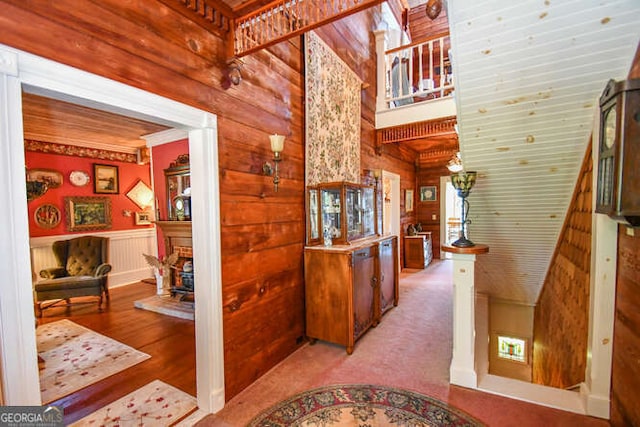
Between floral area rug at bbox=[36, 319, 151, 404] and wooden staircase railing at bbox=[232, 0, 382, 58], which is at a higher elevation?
wooden staircase railing at bbox=[232, 0, 382, 58]

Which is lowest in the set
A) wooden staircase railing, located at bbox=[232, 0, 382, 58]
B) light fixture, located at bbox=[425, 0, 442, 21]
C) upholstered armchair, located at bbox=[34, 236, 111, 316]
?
upholstered armchair, located at bbox=[34, 236, 111, 316]

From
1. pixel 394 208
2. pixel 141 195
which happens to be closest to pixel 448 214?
pixel 394 208

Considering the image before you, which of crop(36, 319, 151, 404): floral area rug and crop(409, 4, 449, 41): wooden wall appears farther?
crop(409, 4, 449, 41): wooden wall

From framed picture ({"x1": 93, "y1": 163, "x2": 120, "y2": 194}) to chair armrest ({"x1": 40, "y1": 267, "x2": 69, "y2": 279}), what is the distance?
143cm

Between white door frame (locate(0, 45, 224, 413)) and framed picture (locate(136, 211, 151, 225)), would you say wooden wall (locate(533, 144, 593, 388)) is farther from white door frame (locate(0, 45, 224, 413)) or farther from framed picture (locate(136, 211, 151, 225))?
framed picture (locate(136, 211, 151, 225))

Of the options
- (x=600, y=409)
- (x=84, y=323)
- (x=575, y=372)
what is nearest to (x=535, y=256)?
(x=575, y=372)

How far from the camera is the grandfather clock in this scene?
136cm

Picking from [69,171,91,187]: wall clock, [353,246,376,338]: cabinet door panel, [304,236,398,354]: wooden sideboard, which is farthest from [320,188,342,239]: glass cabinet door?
[69,171,91,187]: wall clock

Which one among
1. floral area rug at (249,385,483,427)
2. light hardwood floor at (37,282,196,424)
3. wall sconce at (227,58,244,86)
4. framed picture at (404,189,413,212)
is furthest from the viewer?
framed picture at (404,189,413,212)

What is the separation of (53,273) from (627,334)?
6.14 metres

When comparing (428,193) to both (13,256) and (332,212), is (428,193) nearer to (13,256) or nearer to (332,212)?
(332,212)

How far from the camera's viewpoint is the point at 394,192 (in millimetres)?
5656

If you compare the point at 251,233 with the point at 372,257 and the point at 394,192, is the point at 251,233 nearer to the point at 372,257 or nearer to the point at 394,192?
the point at 372,257

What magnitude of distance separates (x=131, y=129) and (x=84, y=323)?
2660 mm
